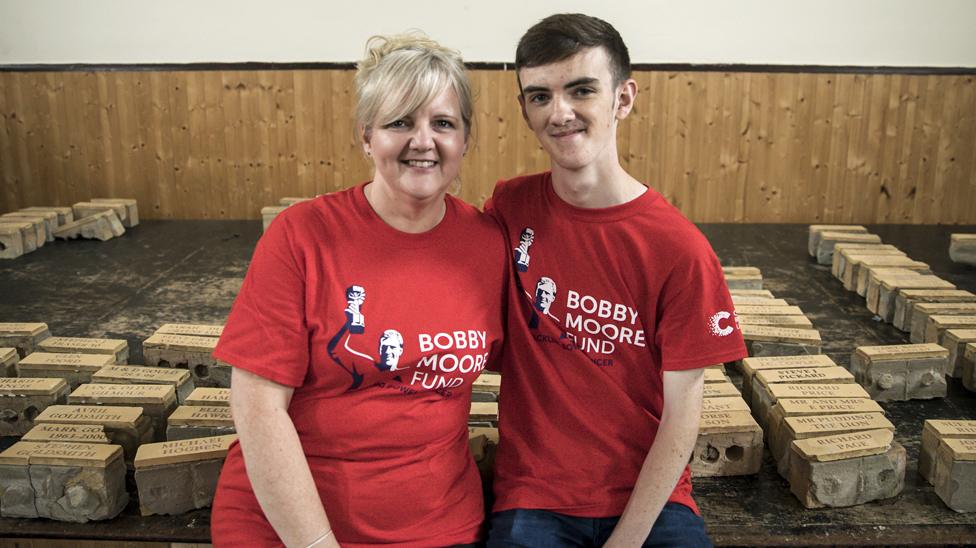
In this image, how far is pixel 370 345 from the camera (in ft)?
6.82

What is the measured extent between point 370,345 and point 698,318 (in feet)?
2.68

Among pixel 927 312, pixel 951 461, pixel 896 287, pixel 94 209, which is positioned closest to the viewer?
pixel 951 461

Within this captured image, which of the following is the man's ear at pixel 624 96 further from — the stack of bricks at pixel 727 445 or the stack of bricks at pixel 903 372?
the stack of bricks at pixel 903 372

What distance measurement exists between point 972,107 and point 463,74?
277 inches

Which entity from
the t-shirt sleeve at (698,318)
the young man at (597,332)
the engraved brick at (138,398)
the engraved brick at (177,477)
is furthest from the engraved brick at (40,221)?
the t-shirt sleeve at (698,318)

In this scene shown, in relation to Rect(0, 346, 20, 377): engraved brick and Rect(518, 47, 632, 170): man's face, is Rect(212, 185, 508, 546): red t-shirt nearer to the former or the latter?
Rect(518, 47, 632, 170): man's face

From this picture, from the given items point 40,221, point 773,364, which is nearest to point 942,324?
point 773,364

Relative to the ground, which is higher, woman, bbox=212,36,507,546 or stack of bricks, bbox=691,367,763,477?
woman, bbox=212,36,507,546

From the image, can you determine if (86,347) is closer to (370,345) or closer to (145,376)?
(145,376)

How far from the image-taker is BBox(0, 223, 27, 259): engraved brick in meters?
6.22

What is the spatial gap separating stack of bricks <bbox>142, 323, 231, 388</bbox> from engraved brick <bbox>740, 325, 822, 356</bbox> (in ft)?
7.87

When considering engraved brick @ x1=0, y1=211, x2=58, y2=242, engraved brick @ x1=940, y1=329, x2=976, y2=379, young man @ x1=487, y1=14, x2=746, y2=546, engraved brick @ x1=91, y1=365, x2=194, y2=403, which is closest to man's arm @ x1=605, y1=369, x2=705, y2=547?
young man @ x1=487, y1=14, x2=746, y2=546

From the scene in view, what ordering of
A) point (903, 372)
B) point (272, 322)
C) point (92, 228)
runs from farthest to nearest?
point (92, 228)
point (903, 372)
point (272, 322)

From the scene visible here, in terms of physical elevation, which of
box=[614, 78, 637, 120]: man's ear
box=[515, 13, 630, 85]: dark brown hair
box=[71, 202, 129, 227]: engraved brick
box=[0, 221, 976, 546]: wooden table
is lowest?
box=[0, 221, 976, 546]: wooden table
